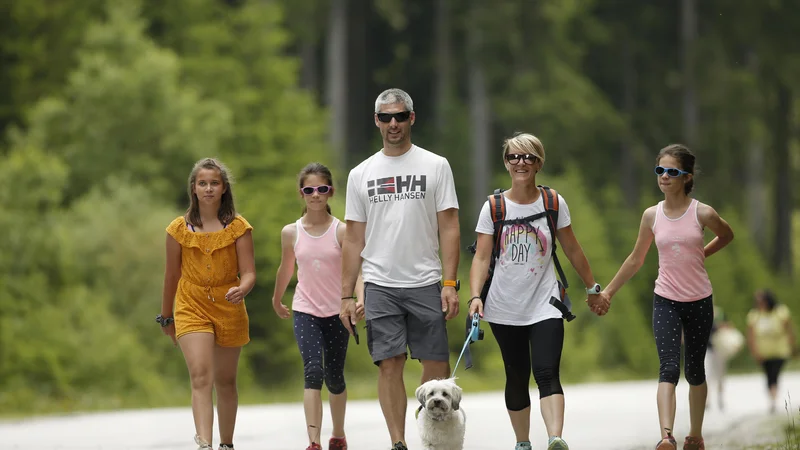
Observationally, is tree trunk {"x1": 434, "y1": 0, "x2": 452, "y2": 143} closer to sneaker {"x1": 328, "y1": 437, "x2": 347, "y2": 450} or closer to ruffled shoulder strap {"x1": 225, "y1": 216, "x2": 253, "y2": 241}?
sneaker {"x1": 328, "y1": 437, "x2": 347, "y2": 450}

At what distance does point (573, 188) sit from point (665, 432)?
27935 millimetres

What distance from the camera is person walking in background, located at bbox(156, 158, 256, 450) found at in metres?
9.19

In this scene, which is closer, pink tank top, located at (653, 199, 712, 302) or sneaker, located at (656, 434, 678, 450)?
sneaker, located at (656, 434, 678, 450)

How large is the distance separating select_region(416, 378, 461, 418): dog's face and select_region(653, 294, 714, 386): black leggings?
1922mm

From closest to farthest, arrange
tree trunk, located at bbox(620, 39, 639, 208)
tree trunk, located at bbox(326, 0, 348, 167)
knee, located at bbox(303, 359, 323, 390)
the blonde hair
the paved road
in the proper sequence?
the blonde hair → knee, located at bbox(303, 359, 323, 390) → the paved road → tree trunk, located at bbox(326, 0, 348, 167) → tree trunk, located at bbox(620, 39, 639, 208)

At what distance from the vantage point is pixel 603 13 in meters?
49.8

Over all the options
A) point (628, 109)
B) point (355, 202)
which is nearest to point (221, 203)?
point (355, 202)

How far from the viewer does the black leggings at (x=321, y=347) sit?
385 inches

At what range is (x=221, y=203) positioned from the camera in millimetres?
9531

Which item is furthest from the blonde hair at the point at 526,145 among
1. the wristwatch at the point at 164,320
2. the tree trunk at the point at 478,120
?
the tree trunk at the point at 478,120

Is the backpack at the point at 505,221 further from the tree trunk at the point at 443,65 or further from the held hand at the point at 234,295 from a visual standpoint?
the tree trunk at the point at 443,65

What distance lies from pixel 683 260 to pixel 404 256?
200cm

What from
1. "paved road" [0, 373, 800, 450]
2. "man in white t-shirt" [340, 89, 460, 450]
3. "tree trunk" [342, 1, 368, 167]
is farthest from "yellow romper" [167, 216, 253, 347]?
"tree trunk" [342, 1, 368, 167]

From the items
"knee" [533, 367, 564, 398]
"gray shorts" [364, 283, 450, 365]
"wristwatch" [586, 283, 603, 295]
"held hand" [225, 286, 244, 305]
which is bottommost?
"knee" [533, 367, 564, 398]
